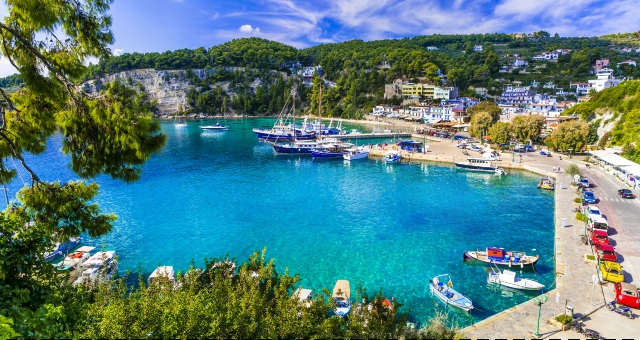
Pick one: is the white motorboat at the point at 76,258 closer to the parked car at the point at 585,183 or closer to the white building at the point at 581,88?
the parked car at the point at 585,183

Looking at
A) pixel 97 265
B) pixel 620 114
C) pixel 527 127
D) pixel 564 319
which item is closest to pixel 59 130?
pixel 97 265

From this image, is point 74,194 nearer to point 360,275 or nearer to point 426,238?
point 360,275

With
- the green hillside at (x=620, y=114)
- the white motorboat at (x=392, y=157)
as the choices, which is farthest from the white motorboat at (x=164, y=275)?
the green hillside at (x=620, y=114)

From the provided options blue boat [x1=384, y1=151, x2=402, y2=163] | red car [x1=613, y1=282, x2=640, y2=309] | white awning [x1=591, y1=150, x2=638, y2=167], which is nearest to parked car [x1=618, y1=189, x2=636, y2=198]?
white awning [x1=591, y1=150, x2=638, y2=167]

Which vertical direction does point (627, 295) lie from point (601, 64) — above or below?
below

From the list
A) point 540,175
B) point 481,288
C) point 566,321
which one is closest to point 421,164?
point 540,175

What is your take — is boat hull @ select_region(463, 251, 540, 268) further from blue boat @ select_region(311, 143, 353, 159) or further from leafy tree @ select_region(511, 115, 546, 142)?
leafy tree @ select_region(511, 115, 546, 142)

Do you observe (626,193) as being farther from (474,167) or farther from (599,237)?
(474,167)
